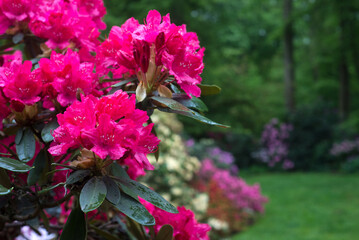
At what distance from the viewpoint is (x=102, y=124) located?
72 centimetres

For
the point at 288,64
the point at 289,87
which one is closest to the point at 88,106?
the point at 289,87

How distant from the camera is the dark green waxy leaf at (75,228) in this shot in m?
0.79

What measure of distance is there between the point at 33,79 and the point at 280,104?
14.7 meters

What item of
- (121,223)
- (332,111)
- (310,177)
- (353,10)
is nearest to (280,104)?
(332,111)

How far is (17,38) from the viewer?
1.08 meters

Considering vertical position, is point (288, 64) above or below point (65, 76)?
below

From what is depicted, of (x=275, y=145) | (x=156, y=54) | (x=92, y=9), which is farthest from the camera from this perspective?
(x=275, y=145)

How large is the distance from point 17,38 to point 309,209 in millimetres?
6628

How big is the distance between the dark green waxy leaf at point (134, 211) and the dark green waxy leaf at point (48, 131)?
0.67 feet

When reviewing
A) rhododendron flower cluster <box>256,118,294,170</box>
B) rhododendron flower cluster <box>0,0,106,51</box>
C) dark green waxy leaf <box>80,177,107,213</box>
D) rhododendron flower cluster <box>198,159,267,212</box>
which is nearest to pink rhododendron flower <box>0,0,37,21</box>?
rhododendron flower cluster <box>0,0,106,51</box>

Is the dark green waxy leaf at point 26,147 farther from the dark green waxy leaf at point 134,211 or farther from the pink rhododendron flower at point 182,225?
the pink rhododendron flower at point 182,225

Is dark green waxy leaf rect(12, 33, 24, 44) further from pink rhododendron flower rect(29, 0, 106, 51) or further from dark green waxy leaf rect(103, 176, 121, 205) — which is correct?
dark green waxy leaf rect(103, 176, 121, 205)

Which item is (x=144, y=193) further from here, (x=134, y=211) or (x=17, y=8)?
(x=17, y=8)

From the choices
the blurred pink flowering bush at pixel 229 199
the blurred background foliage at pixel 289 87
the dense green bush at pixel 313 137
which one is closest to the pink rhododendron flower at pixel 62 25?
the blurred pink flowering bush at pixel 229 199
